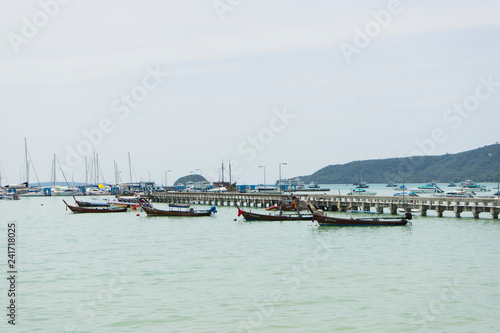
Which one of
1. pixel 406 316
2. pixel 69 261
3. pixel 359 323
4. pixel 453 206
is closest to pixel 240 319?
pixel 359 323

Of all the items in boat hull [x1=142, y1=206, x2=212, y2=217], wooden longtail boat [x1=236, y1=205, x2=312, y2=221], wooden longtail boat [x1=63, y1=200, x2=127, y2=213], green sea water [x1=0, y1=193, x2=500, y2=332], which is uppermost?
wooden longtail boat [x1=63, y1=200, x2=127, y2=213]

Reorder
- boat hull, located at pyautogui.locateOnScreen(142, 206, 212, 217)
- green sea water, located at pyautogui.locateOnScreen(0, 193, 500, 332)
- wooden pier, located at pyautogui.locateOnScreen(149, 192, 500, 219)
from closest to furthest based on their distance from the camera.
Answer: green sea water, located at pyautogui.locateOnScreen(0, 193, 500, 332), wooden pier, located at pyautogui.locateOnScreen(149, 192, 500, 219), boat hull, located at pyautogui.locateOnScreen(142, 206, 212, 217)

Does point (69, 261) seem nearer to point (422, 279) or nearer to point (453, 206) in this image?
point (422, 279)

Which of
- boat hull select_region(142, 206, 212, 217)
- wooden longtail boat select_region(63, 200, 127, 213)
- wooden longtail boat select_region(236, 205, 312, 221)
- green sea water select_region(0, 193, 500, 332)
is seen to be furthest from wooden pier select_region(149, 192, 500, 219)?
wooden longtail boat select_region(63, 200, 127, 213)

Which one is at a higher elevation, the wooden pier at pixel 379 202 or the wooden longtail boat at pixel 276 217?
the wooden pier at pixel 379 202

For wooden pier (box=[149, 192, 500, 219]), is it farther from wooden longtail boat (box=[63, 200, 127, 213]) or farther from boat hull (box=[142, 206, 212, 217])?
wooden longtail boat (box=[63, 200, 127, 213])

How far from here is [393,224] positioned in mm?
60312

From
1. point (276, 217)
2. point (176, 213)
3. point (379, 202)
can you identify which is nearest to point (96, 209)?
point (176, 213)

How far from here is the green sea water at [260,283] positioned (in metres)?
22.6

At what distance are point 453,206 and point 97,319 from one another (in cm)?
5566

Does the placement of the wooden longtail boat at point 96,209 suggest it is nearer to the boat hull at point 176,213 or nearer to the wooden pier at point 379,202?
the boat hull at point 176,213

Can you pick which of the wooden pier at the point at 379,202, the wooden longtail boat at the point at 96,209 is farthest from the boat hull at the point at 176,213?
the wooden pier at the point at 379,202

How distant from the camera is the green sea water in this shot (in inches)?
888

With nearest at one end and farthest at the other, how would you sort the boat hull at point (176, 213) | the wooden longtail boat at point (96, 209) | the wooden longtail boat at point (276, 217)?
the wooden longtail boat at point (276, 217) < the boat hull at point (176, 213) < the wooden longtail boat at point (96, 209)
